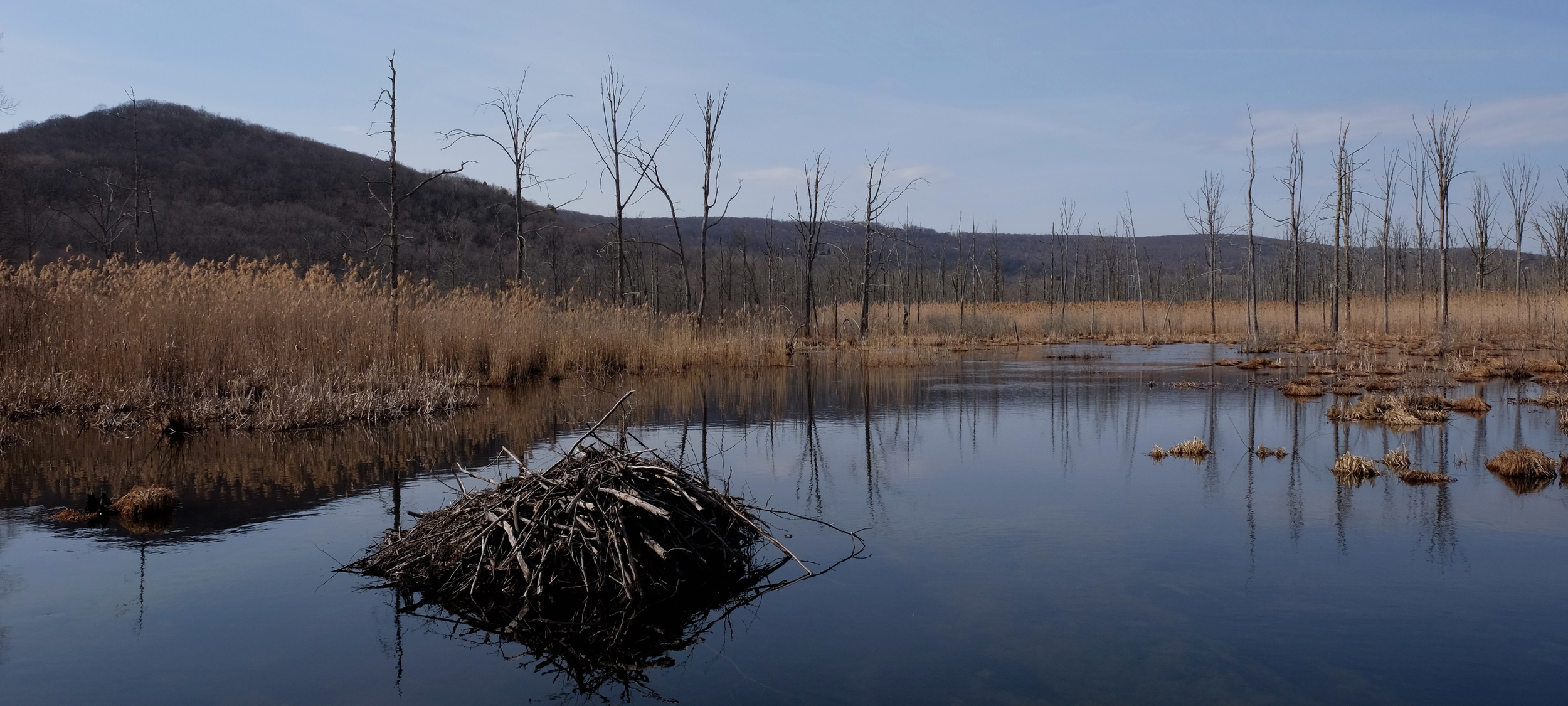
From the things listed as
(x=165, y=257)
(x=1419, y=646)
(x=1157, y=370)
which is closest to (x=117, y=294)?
(x=1419, y=646)

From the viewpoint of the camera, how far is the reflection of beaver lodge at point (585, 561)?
15.3 feet

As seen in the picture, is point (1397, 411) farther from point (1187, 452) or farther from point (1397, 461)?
point (1187, 452)

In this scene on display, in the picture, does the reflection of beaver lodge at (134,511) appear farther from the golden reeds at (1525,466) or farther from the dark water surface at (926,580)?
the golden reeds at (1525,466)

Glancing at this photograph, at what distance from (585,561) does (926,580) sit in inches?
78.1

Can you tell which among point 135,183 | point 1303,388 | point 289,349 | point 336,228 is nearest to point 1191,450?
point 1303,388

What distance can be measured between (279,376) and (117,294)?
2743mm

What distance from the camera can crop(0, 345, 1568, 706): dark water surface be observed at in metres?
3.90

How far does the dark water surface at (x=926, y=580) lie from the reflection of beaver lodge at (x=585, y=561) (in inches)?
9.3

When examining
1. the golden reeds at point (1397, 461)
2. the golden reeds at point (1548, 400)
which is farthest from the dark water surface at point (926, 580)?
the golden reeds at point (1548, 400)

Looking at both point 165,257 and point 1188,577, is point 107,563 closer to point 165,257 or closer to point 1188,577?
point 1188,577

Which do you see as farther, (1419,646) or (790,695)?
(1419,646)

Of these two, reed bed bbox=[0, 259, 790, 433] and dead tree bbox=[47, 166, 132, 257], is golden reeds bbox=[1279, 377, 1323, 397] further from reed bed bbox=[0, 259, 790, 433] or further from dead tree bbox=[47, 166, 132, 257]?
dead tree bbox=[47, 166, 132, 257]

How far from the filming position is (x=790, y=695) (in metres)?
3.77

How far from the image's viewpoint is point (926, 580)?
530cm
